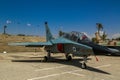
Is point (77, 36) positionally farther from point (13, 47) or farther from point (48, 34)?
point (13, 47)

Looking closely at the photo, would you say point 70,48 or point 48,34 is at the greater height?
point 48,34

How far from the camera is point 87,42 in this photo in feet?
43.7

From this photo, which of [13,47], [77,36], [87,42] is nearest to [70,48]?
[77,36]

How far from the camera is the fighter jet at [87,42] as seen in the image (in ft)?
39.2

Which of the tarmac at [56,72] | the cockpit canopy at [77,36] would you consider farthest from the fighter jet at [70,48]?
the tarmac at [56,72]

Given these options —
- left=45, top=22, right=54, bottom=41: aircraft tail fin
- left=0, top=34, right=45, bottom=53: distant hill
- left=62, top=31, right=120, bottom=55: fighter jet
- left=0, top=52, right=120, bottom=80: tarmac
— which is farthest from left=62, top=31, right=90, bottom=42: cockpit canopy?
left=0, top=34, right=45, bottom=53: distant hill

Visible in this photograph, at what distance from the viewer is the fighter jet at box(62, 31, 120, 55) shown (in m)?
12.0

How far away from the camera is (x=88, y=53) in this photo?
12.9m

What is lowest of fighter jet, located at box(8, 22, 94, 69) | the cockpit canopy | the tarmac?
the tarmac

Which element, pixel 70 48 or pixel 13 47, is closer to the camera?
pixel 70 48

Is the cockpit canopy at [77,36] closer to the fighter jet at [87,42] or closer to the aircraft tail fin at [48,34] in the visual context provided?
the fighter jet at [87,42]

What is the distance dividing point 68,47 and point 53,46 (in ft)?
7.96

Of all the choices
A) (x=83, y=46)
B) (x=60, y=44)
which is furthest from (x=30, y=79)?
(x=60, y=44)

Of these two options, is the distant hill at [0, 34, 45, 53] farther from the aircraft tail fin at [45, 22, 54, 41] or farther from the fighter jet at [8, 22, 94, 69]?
the fighter jet at [8, 22, 94, 69]
